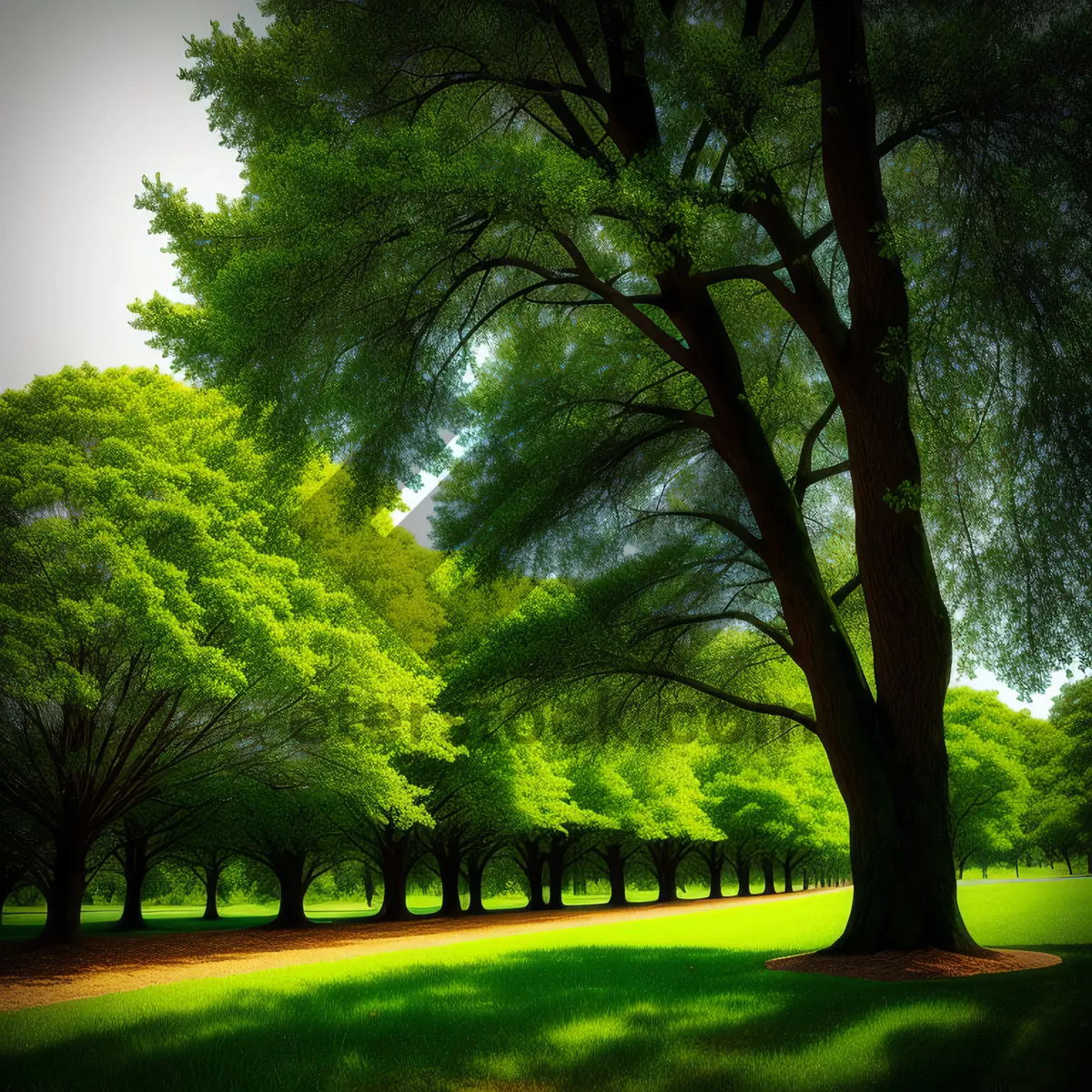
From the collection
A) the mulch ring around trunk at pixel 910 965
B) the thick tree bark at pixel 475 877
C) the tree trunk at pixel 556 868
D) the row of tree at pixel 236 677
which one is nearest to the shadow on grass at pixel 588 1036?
the mulch ring around trunk at pixel 910 965

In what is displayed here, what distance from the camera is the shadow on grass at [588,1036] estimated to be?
490 centimetres

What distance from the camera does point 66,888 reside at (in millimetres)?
17062

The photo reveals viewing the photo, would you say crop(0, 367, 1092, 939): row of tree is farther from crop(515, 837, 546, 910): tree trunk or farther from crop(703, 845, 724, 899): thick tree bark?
crop(703, 845, 724, 899): thick tree bark


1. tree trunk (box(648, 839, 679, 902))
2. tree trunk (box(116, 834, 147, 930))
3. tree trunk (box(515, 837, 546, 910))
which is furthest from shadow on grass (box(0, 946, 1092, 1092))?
tree trunk (box(648, 839, 679, 902))

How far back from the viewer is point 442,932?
21.2 meters

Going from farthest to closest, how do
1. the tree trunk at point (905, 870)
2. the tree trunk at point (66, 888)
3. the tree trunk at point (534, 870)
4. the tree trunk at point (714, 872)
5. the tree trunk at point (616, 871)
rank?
the tree trunk at point (714, 872)
the tree trunk at point (616, 871)
the tree trunk at point (534, 870)
the tree trunk at point (66, 888)
the tree trunk at point (905, 870)

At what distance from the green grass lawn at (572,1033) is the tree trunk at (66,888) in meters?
8.02

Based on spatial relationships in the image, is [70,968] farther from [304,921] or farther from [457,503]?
[304,921]

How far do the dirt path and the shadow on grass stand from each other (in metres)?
3.99

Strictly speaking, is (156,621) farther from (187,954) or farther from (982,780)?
(982,780)

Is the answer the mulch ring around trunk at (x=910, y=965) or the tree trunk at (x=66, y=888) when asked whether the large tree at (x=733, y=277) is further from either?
the tree trunk at (x=66, y=888)

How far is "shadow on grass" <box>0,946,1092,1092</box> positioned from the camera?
4902 millimetres

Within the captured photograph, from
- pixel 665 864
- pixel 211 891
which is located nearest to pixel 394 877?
pixel 211 891

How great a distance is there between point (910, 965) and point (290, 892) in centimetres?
2185
